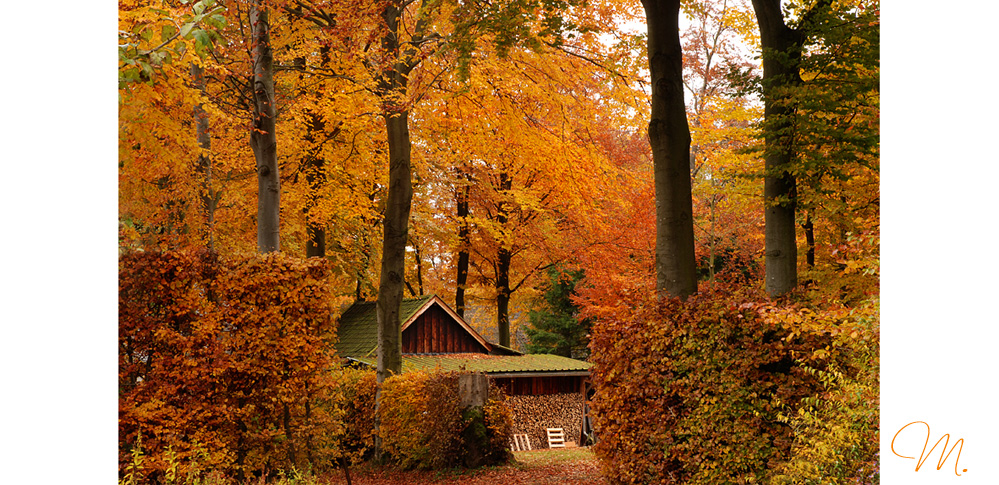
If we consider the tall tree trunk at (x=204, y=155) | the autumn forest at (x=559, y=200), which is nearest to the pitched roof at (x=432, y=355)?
the autumn forest at (x=559, y=200)

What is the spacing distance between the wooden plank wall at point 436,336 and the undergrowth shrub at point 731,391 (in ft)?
44.2

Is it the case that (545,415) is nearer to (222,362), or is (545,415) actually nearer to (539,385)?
(539,385)

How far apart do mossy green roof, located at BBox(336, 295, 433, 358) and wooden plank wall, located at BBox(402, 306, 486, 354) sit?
463 millimetres

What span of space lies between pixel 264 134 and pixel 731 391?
6.62m

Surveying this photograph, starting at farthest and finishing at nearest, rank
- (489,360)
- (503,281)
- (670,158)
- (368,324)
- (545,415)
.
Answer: (503,281) < (545,415) < (489,360) < (368,324) < (670,158)

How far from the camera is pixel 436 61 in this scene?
13344 millimetres

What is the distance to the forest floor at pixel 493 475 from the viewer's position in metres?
11.3

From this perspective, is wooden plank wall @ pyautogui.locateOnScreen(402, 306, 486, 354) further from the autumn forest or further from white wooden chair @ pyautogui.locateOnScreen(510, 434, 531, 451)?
the autumn forest

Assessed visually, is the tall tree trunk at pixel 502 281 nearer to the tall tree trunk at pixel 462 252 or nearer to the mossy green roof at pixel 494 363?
the tall tree trunk at pixel 462 252

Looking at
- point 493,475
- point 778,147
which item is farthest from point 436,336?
point 778,147

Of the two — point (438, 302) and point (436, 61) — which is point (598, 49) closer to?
point (436, 61)

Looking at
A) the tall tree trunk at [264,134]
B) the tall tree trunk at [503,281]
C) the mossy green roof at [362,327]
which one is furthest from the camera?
the tall tree trunk at [503,281]

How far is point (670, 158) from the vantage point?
8672mm
